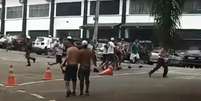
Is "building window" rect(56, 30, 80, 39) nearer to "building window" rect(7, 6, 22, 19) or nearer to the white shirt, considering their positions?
"building window" rect(7, 6, 22, 19)

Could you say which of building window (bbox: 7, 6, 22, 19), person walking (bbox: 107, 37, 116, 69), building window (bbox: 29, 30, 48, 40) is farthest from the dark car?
building window (bbox: 7, 6, 22, 19)

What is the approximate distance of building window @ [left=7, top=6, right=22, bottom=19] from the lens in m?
82.8

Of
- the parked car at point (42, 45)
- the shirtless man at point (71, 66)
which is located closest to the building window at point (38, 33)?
the parked car at point (42, 45)

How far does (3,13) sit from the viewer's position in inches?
3371

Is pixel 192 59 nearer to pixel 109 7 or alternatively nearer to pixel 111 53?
pixel 111 53

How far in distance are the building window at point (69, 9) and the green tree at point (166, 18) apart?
55.0m

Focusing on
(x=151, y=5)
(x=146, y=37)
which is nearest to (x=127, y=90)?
(x=151, y=5)

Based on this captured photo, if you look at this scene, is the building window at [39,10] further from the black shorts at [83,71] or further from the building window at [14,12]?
the black shorts at [83,71]

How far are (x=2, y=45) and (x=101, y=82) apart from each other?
41.0 metres

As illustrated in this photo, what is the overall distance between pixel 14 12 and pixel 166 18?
69046 millimetres

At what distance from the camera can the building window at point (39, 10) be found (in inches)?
3042

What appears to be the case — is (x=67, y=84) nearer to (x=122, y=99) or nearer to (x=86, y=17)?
(x=122, y=99)

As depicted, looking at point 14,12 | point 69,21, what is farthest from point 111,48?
point 14,12

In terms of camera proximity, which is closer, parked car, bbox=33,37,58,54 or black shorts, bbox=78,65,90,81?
black shorts, bbox=78,65,90,81
